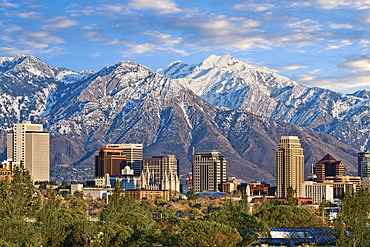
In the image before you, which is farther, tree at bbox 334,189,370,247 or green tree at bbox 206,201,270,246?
green tree at bbox 206,201,270,246

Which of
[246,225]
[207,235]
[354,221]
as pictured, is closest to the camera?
[207,235]

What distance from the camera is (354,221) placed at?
569 feet

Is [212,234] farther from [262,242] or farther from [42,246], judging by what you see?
[42,246]

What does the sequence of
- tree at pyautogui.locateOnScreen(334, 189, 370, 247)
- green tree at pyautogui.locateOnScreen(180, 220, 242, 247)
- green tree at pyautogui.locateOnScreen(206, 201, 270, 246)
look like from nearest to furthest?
1. green tree at pyautogui.locateOnScreen(180, 220, 242, 247)
2. tree at pyautogui.locateOnScreen(334, 189, 370, 247)
3. green tree at pyautogui.locateOnScreen(206, 201, 270, 246)

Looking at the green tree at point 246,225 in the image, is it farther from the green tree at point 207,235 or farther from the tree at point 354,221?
the tree at point 354,221

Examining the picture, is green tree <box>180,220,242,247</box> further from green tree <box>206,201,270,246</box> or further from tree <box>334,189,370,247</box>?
tree <box>334,189,370,247</box>

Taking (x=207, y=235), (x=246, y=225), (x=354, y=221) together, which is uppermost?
(x=354, y=221)

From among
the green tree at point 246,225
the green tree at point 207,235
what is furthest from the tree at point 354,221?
the green tree at point 207,235

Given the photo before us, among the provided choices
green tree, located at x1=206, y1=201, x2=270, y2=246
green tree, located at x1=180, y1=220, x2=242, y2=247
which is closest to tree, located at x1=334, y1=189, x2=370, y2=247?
green tree, located at x1=206, y1=201, x2=270, y2=246

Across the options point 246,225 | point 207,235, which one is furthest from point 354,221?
point 207,235

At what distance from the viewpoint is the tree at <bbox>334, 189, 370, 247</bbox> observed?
557ft

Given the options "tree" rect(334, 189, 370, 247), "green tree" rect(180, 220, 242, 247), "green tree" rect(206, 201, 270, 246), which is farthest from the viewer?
"green tree" rect(206, 201, 270, 246)

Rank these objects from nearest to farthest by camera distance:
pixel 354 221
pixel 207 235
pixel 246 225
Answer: pixel 207 235
pixel 354 221
pixel 246 225

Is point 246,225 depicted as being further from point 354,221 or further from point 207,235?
point 354,221
